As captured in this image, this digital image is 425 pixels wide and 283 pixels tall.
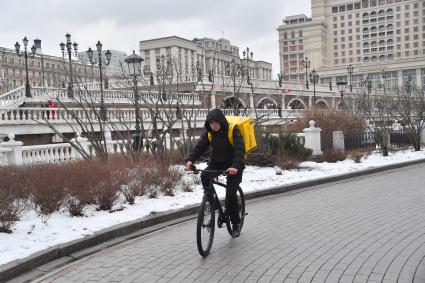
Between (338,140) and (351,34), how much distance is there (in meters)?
156

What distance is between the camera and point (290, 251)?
251 inches

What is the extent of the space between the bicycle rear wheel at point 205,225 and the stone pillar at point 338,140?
53.3ft

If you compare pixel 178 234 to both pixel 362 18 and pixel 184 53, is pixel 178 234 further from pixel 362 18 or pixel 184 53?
pixel 362 18

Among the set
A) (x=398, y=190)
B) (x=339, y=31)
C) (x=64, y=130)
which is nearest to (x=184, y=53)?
(x=64, y=130)

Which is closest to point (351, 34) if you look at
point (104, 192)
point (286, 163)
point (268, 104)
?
point (268, 104)

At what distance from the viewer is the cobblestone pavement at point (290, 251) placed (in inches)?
213

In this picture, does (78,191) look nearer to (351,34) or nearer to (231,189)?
(231,189)

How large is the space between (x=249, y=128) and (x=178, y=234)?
6.87 ft

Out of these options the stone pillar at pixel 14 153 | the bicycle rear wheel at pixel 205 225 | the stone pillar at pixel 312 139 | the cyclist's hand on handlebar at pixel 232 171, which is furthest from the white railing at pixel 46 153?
the cyclist's hand on handlebar at pixel 232 171

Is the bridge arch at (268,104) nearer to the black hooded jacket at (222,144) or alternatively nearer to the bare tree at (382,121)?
the bare tree at (382,121)

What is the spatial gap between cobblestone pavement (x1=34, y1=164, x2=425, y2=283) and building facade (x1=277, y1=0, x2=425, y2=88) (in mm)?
146485

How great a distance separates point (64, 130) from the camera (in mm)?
29031

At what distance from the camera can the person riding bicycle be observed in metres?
6.62

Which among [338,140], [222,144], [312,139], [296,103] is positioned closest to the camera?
[222,144]
